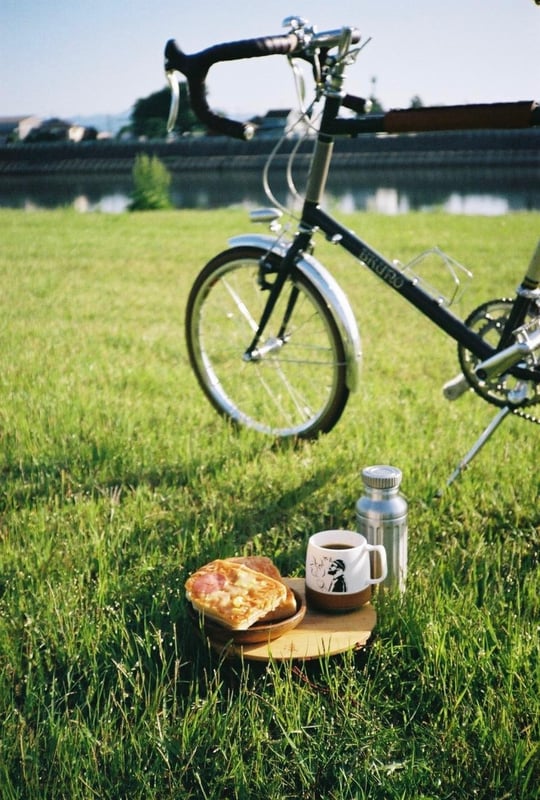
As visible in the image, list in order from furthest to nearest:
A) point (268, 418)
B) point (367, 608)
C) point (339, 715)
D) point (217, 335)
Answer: point (217, 335) → point (268, 418) → point (367, 608) → point (339, 715)

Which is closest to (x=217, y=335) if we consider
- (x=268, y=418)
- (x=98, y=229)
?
(x=268, y=418)

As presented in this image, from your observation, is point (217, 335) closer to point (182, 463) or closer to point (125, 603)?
point (182, 463)

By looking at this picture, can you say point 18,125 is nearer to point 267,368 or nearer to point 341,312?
point 267,368

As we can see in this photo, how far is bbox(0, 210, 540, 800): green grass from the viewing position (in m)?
1.84

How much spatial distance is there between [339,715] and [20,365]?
11.6 feet

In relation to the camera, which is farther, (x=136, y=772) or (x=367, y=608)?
(x=367, y=608)

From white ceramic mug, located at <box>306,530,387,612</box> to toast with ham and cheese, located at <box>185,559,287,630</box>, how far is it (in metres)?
0.10

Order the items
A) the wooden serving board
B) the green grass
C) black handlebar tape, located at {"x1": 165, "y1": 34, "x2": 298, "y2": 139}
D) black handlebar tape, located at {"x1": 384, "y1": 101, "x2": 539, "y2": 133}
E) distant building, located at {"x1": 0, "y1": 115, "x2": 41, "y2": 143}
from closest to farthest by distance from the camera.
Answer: the green grass → the wooden serving board → black handlebar tape, located at {"x1": 384, "y1": 101, "x2": 539, "y2": 133} → black handlebar tape, located at {"x1": 165, "y1": 34, "x2": 298, "y2": 139} → distant building, located at {"x1": 0, "y1": 115, "x2": 41, "y2": 143}

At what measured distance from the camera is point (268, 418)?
4.07 m

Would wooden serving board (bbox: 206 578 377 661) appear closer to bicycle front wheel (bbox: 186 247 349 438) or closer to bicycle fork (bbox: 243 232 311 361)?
bicycle front wheel (bbox: 186 247 349 438)

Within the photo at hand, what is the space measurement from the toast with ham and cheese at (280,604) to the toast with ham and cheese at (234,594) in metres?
0.02

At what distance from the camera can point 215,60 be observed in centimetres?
300

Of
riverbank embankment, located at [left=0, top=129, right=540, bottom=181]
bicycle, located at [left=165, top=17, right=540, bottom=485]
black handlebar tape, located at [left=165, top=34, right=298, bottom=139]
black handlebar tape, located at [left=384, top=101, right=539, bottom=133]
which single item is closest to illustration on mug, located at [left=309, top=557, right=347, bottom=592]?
bicycle, located at [left=165, top=17, right=540, bottom=485]

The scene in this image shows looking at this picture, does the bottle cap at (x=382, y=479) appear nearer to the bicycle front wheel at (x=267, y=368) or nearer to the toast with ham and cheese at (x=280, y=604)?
the toast with ham and cheese at (x=280, y=604)
